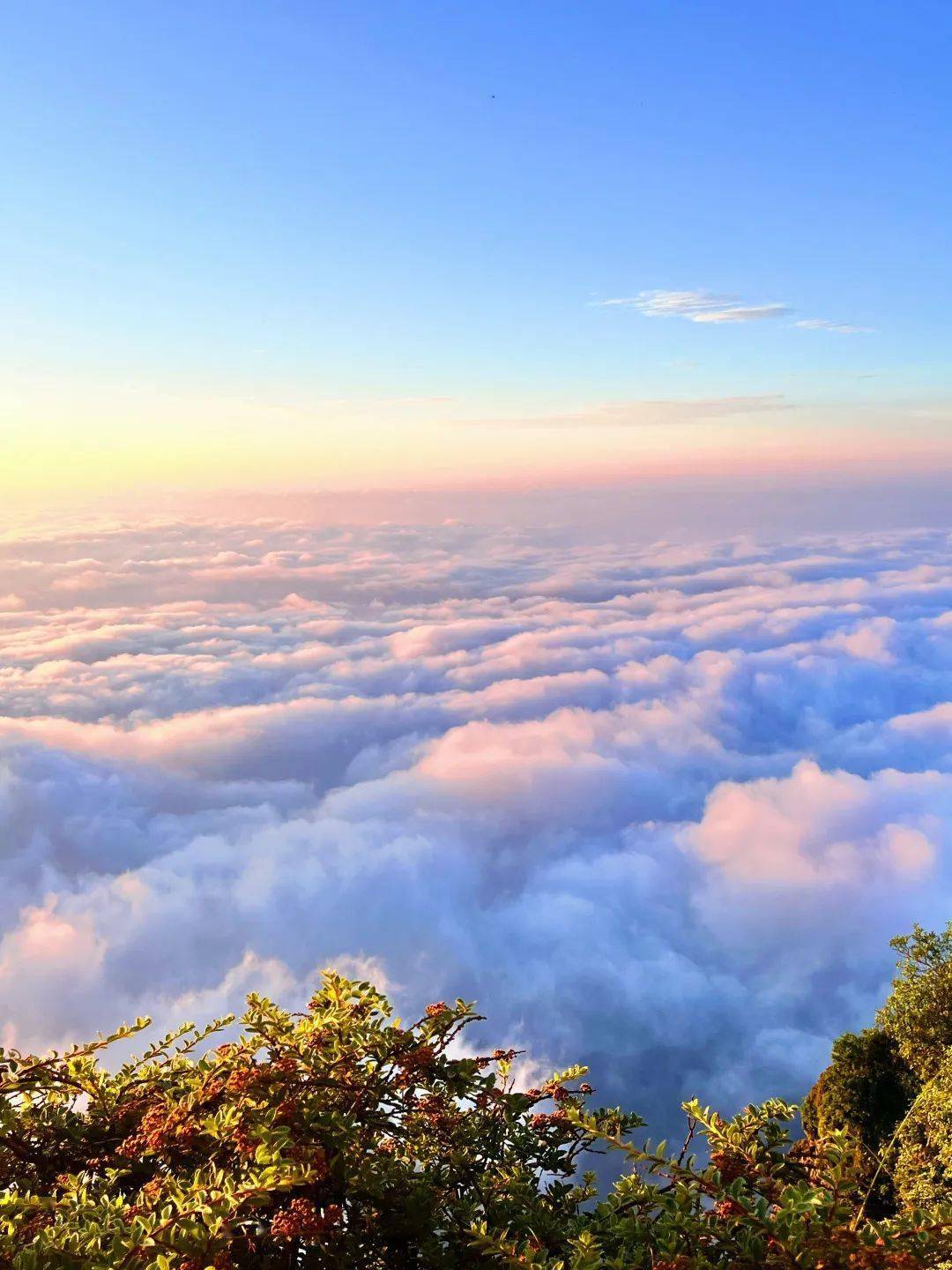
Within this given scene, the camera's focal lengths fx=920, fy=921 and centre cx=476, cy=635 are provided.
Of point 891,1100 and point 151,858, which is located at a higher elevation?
point 891,1100

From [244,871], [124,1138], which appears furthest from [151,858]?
[124,1138]

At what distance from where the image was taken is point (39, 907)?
13962cm

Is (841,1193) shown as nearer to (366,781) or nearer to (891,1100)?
(891,1100)

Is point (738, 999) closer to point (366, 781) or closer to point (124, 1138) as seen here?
point (366, 781)

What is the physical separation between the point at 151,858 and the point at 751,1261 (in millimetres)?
165274

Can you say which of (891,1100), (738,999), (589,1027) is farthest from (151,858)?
(891,1100)

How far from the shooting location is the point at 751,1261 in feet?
10.2

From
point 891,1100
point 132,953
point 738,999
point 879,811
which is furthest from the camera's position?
point 879,811

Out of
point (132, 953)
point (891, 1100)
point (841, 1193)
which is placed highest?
point (841, 1193)

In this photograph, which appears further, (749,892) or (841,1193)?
(749,892)

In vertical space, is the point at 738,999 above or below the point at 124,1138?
below

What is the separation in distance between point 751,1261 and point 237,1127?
1.94m

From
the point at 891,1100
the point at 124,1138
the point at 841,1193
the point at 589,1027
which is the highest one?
the point at 841,1193

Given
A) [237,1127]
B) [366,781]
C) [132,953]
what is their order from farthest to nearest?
[366,781], [132,953], [237,1127]
